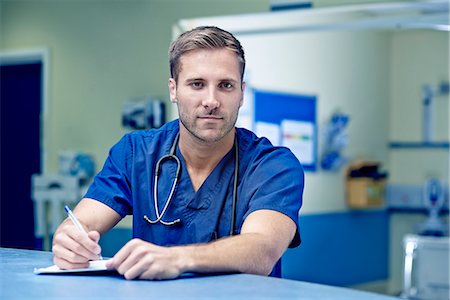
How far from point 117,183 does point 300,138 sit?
3.50m

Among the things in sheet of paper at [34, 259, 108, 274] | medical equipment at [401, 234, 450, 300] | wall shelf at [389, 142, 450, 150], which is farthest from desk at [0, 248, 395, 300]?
wall shelf at [389, 142, 450, 150]

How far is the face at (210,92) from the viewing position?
1.72m

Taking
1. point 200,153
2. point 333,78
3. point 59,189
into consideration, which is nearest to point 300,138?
point 333,78

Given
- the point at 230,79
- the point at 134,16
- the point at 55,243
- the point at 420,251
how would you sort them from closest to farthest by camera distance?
1. the point at 55,243
2. the point at 230,79
3. the point at 134,16
4. the point at 420,251

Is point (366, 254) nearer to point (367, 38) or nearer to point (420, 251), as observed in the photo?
point (420, 251)

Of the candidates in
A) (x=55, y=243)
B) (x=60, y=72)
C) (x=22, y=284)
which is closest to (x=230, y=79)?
(x=55, y=243)

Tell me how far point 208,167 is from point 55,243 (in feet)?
1.46

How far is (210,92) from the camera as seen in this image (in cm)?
172

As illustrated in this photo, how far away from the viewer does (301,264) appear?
535 cm

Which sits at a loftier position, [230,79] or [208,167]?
[230,79]

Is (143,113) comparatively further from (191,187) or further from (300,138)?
(191,187)

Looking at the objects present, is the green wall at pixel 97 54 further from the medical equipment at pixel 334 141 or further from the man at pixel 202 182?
the man at pixel 202 182

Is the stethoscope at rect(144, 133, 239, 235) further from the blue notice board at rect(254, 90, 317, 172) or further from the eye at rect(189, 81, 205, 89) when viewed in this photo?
the blue notice board at rect(254, 90, 317, 172)

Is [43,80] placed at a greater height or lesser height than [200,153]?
greater
